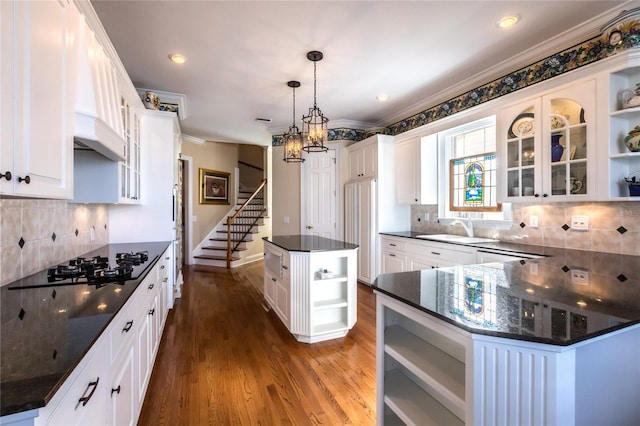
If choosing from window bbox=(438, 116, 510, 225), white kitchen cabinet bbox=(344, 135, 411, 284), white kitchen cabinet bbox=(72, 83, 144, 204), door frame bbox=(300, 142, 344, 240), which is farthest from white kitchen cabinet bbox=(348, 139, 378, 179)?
white kitchen cabinet bbox=(72, 83, 144, 204)

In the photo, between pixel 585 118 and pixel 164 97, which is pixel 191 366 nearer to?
pixel 164 97

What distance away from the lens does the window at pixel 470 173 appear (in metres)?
3.48

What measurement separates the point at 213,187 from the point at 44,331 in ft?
20.9

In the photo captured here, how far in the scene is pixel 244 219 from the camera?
7645 millimetres

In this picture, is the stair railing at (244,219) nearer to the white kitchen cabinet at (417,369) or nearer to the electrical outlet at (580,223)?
the white kitchen cabinet at (417,369)

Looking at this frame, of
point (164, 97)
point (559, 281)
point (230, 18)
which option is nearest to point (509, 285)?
point (559, 281)

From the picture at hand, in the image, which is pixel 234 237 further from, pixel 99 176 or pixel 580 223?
pixel 580 223

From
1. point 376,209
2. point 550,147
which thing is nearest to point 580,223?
point 550,147

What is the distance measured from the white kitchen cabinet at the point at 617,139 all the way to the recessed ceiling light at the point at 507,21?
0.78 m

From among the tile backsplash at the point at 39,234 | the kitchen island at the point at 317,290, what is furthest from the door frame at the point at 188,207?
the kitchen island at the point at 317,290

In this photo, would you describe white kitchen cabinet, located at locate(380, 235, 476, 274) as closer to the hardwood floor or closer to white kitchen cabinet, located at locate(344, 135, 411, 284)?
white kitchen cabinet, located at locate(344, 135, 411, 284)

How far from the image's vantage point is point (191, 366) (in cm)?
237

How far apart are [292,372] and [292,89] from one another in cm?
317

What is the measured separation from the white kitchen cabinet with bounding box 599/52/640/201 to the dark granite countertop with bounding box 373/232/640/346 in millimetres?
604
